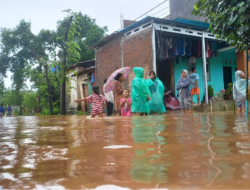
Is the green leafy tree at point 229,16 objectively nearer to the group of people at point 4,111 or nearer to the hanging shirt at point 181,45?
the hanging shirt at point 181,45

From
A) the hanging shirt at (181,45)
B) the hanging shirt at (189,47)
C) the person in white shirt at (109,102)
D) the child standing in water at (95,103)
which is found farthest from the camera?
the hanging shirt at (189,47)

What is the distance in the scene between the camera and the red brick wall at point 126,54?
30.5ft

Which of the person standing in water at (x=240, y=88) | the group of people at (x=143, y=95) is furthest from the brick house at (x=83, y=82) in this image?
the person standing in water at (x=240, y=88)

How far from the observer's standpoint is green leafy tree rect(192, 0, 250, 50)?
9.82ft

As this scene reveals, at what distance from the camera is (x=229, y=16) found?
10.6 ft

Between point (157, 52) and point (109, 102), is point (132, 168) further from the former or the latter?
point (157, 52)

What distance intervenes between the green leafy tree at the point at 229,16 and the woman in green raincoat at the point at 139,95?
6.92 ft

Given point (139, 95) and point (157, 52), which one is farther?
point (157, 52)

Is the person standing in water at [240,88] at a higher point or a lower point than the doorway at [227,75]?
lower

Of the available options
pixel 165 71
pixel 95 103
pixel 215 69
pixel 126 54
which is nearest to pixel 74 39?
pixel 126 54

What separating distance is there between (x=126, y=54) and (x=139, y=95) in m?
5.54

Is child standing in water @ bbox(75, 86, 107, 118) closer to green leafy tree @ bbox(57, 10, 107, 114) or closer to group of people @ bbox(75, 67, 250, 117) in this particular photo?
group of people @ bbox(75, 67, 250, 117)

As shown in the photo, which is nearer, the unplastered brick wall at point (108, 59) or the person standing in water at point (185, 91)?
the person standing in water at point (185, 91)

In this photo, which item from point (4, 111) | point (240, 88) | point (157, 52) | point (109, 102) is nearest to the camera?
point (240, 88)
